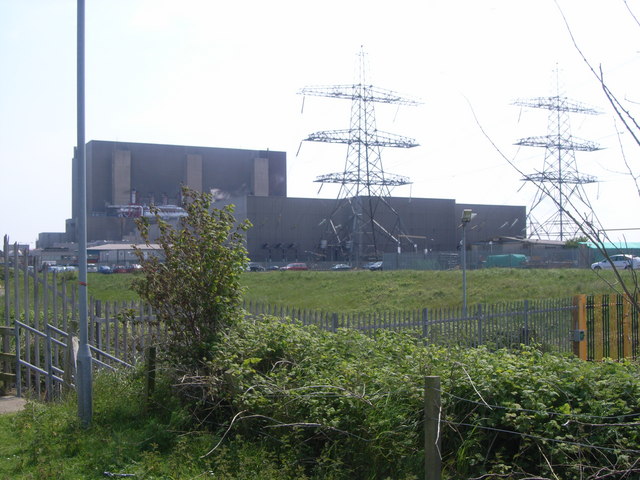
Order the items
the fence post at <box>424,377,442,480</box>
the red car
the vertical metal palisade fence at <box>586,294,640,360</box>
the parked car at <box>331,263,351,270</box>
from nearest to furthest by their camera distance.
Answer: the fence post at <box>424,377,442,480</box> < the vertical metal palisade fence at <box>586,294,640,360</box> < the parked car at <box>331,263,351,270</box> < the red car

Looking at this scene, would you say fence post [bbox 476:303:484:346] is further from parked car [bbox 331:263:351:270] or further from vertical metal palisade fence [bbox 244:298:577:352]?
parked car [bbox 331:263:351:270]

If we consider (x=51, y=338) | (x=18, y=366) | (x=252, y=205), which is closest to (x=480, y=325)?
Answer: (x=51, y=338)

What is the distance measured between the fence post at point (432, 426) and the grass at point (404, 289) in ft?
64.9

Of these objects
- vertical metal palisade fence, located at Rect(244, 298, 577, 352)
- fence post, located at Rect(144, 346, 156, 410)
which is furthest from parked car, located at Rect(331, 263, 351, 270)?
fence post, located at Rect(144, 346, 156, 410)

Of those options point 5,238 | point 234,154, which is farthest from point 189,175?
point 5,238

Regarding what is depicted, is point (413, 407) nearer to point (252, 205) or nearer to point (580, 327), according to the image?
point (580, 327)

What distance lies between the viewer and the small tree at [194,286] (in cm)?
788

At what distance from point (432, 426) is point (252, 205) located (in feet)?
208

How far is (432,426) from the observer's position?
476cm

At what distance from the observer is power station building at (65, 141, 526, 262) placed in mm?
69562

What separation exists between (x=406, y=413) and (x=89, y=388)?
140 inches

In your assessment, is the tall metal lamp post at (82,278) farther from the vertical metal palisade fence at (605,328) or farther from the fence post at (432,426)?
the vertical metal palisade fence at (605,328)

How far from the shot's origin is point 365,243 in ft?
223

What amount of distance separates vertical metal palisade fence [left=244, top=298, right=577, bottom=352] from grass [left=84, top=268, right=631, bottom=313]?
942 centimetres
